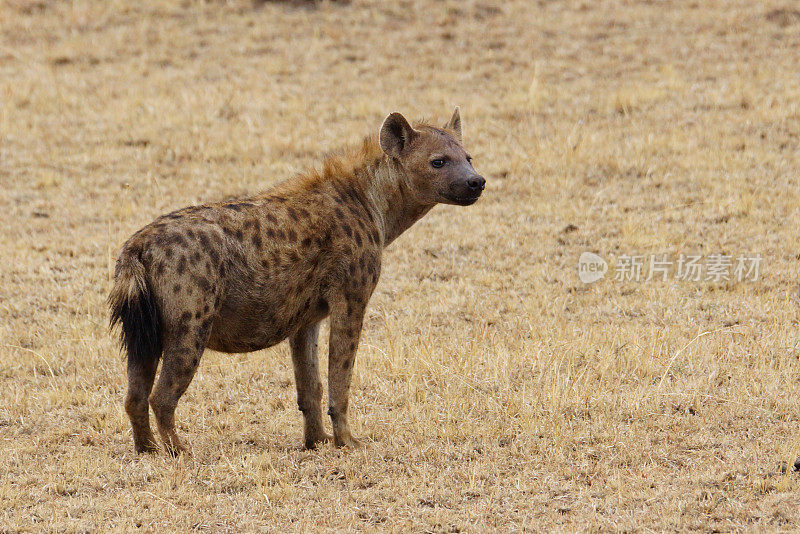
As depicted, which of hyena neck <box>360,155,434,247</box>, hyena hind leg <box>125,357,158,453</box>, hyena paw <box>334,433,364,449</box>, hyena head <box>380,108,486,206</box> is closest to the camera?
hyena hind leg <box>125,357,158,453</box>

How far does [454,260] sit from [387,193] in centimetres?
385

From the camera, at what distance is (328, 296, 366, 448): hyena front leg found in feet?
20.1

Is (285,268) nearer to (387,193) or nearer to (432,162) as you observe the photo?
(387,193)

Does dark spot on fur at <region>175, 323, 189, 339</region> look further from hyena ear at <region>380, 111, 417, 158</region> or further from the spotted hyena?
hyena ear at <region>380, 111, 417, 158</region>

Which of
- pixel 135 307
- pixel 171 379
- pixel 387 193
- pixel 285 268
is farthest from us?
pixel 387 193

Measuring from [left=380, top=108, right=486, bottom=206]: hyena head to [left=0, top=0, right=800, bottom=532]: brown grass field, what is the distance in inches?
55.7

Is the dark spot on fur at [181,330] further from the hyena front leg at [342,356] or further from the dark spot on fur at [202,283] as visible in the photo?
the hyena front leg at [342,356]

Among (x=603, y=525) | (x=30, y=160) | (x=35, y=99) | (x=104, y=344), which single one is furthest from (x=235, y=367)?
(x=35, y=99)

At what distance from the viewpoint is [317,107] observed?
1493cm

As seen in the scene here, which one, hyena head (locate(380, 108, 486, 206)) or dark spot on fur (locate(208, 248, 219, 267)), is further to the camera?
hyena head (locate(380, 108, 486, 206))

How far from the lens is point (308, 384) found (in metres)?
6.43

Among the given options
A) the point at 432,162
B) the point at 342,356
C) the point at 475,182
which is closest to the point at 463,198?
the point at 475,182

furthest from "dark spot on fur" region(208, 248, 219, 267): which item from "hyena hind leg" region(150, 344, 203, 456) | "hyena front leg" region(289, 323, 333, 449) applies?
"hyena front leg" region(289, 323, 333, 449)

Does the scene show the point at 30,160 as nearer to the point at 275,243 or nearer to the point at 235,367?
the point at 235,367
